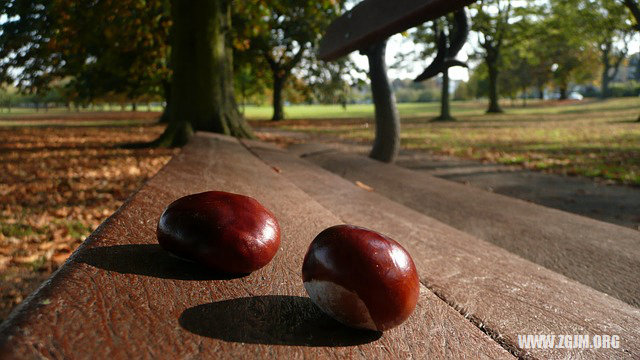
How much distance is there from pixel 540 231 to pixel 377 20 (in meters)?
1.91

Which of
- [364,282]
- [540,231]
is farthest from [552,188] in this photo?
[364,282]

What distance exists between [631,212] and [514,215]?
6.59 feet

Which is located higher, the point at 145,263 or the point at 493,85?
the point at 493,85

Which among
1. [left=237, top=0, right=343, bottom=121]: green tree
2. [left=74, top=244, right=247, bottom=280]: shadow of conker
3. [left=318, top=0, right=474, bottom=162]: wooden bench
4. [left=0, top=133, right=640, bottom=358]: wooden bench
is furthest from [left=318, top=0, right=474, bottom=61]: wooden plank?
[left=237, top=0, right=343, bottom=121]: green tree

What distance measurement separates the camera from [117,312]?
874mm

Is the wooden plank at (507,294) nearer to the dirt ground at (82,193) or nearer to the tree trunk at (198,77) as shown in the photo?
the dirt ground at (82,193)

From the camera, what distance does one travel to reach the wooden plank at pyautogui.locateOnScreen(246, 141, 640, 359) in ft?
3.78

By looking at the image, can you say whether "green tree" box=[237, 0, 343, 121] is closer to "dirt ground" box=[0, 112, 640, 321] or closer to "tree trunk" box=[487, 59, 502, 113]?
"tree trunk" box=[487, 59, 502, 113]

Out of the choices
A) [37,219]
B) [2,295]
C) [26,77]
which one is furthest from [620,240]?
[26,77]

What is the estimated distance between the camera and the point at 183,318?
0.91 m

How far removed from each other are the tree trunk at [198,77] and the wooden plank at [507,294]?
255 inches

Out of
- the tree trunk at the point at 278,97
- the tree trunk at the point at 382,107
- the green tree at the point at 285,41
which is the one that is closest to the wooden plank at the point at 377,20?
the tree trunk at the point at 382,107

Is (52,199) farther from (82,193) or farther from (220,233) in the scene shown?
(220,233)

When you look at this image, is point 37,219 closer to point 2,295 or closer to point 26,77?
point 2,295
